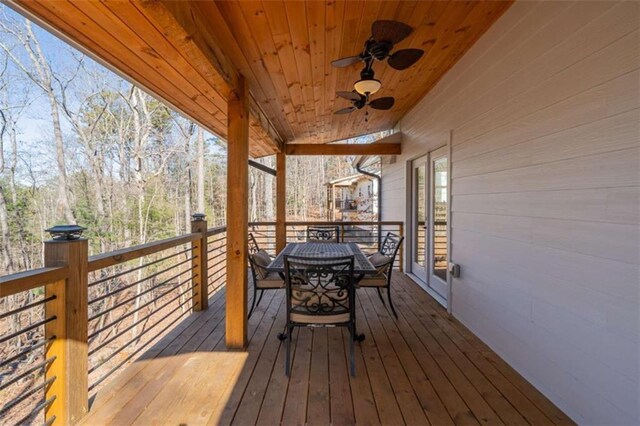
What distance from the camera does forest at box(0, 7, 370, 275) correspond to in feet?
23.7

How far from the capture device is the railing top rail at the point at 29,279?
1261 mm

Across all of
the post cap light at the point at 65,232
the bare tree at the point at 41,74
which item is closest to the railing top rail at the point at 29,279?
the post cap light at the point at 65,232

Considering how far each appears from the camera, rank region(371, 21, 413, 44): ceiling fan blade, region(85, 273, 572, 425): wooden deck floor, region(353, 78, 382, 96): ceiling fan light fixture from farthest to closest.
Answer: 1. region(353, 78, 382, 96): ceiling fan light fixture
2. region(371, 21, 413, 44): ceiling fan blade
3. region(85, 273, 572, 425): wooden deck floor

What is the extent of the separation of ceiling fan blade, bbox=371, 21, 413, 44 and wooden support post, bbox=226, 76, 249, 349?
47.6 inches

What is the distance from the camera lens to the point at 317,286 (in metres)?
2.25

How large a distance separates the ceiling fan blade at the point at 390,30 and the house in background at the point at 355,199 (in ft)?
25.3

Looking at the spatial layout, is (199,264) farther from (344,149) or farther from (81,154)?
(81,154)

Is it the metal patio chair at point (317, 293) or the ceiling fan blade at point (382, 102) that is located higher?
the ceiling fan blade at point (382, 102)

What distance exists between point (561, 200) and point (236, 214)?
2.33 meters

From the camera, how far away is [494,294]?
2.47m

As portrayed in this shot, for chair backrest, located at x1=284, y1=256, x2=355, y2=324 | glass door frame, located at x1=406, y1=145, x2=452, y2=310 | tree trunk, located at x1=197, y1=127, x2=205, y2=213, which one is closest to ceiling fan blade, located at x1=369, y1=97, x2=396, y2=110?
glass door frame, located at x1=406, y1=145, x2=452, y2=310

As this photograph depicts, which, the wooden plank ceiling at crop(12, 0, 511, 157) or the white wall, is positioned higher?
the wooden plank ceiling at crop(12, 0, 511, 157)

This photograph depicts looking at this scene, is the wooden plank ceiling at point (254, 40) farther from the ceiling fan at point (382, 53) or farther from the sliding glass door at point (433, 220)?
the sliding glass door at point (433, 220)

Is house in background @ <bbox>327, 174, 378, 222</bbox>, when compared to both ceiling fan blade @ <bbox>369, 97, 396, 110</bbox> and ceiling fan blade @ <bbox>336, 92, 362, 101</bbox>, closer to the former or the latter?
ceiling fan blade @ <bbox>369, 97, 396, 110</bbox>
